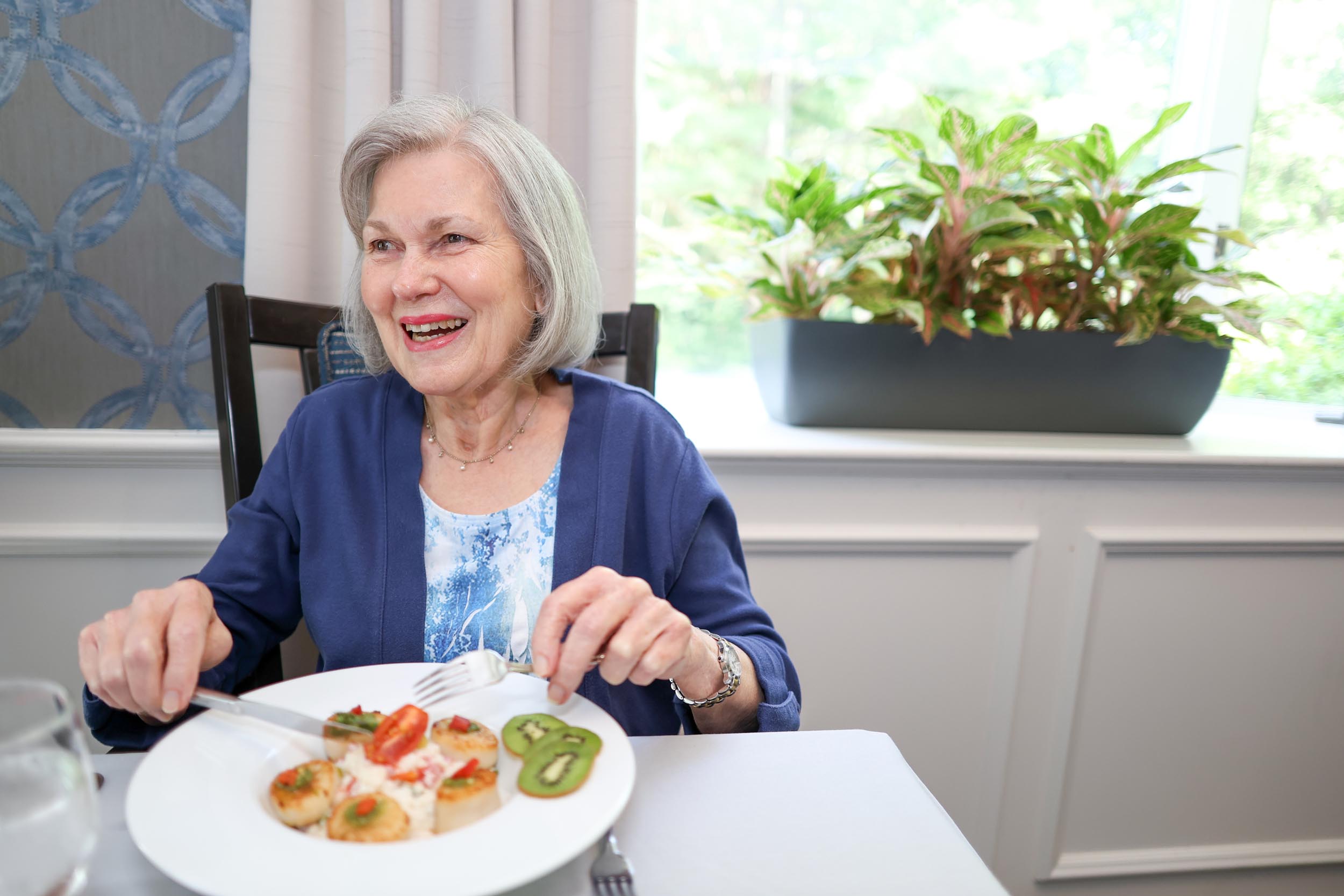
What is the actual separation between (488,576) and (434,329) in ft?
1.07

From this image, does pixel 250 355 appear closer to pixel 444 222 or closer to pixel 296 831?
pixel 444 222

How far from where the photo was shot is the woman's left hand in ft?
2.35

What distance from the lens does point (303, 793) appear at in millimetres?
582

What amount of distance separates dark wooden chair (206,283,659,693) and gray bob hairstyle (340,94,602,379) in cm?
12

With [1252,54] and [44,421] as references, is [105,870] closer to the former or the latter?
[44,421]

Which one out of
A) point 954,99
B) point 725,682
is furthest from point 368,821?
point 954,99

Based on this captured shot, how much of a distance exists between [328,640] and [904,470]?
1.03 meters

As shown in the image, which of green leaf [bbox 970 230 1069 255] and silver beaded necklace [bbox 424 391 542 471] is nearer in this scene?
silver beaded necklace [bbox 424 391 542 471]

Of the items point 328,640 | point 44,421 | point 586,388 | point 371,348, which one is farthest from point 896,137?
point 44,421

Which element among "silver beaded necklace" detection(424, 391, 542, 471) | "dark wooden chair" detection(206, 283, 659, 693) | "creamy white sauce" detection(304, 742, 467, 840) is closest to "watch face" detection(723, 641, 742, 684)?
"creamy white sauce" detection(304, 742, 467, 840)

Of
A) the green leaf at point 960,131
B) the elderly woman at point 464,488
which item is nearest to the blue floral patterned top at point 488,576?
the elderly woman at point 464,488

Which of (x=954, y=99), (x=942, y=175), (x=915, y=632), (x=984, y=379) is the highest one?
(x=954, y=99)

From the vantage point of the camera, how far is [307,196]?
4.61ft

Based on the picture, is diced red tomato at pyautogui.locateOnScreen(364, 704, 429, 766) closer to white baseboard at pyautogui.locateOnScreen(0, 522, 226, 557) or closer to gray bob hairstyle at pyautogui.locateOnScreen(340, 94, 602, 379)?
gray bob hairstyle at pyautogui.locateOnScreen(340, 94, 602, 379)
